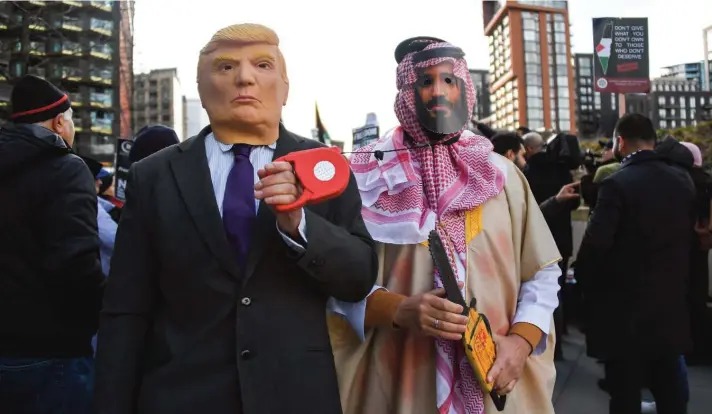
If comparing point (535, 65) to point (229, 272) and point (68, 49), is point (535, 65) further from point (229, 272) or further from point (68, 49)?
point (229, 272)

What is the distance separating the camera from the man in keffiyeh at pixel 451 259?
176 cm

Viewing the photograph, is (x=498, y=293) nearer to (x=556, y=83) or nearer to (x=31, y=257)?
(x=31, y=257)

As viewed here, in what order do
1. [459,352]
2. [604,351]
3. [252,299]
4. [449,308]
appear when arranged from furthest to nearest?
[604,351] → [459,352] → [449,308] → [252,299]

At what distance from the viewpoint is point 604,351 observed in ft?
10.8

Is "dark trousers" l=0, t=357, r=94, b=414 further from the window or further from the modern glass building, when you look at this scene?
the window

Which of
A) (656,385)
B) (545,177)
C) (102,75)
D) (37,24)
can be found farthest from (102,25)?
(656,385)

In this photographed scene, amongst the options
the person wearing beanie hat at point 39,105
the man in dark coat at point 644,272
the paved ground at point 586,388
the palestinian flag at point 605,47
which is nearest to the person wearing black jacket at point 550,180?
the paved ground at point 586,388

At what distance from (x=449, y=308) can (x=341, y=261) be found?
0.39 metres

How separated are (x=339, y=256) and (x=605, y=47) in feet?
28.9

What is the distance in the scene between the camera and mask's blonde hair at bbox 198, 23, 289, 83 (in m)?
1.42

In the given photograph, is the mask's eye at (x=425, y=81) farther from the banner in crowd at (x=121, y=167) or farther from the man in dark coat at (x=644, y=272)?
the banner in crowd at (x=121, y=167)

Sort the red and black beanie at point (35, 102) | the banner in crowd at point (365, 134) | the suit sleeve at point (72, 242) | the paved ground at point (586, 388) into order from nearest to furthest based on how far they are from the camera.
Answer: the suit sleeve at point (72, 242), the red and black beanie at point (35, 102), the paved ground at point (586, 388), the banner in crowd at point (365, 134)

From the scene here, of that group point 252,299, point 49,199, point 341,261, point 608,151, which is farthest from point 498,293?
point 608,151

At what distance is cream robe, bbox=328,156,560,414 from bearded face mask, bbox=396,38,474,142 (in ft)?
0.97
